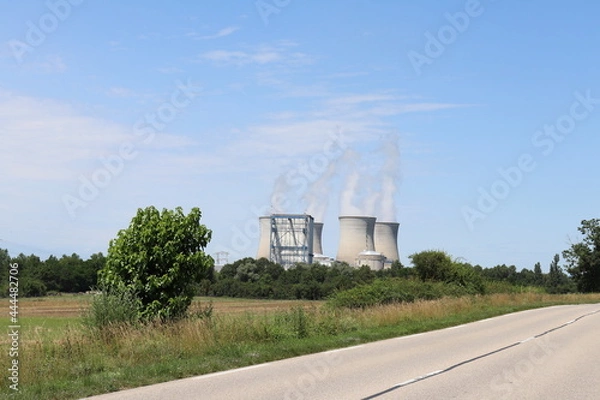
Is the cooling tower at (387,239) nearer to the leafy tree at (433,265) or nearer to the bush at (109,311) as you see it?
the leafy tree at (433,265)

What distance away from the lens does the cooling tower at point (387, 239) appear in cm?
10081

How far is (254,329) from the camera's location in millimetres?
15539

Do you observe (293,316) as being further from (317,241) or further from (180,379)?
(317,241)

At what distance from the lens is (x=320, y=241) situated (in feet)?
393

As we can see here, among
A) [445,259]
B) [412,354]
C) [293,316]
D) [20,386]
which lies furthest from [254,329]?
[445,259]

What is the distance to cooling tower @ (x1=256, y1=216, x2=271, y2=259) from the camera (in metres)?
106

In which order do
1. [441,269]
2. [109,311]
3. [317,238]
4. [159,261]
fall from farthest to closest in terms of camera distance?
[317,238], [441,269], [159,261], [109,311]

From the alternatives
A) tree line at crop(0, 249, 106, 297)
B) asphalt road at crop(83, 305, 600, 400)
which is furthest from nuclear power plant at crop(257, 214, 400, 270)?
asphalt road at crop(83, 305, 600, 400)

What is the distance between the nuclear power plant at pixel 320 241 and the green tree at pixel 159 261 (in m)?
72.9

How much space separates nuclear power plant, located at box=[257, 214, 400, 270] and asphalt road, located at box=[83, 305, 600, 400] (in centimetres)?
7528

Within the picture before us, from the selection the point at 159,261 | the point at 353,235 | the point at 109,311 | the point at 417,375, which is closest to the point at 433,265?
the point at 159,261

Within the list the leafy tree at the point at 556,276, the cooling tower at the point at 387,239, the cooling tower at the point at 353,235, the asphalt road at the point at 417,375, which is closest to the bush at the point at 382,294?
the asphalt road at the point at 417,375

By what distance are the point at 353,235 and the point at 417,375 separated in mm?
80855

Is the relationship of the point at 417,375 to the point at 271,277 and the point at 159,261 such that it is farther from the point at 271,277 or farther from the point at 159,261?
the point at 271,277
